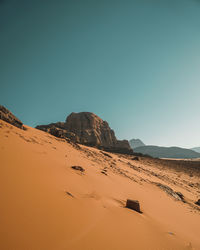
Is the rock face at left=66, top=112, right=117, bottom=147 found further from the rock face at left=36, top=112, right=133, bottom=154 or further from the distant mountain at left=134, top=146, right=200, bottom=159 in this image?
the distant mountain at left=134, top=146, right=200, bottom=159

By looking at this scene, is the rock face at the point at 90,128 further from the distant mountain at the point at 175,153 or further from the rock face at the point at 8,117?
the distant mountain at the point at 175,153

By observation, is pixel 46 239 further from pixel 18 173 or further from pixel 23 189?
pixel 18 173

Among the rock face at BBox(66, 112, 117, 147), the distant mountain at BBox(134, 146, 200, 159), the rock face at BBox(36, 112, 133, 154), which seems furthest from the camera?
the distant mountain at BBox(134, 146, 200, 159)

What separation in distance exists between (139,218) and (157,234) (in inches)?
15.4

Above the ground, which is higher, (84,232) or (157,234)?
(84,232)

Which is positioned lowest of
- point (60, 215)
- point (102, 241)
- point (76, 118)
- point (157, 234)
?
point (157, 234)

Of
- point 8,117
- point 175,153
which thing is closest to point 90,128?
point 8,117

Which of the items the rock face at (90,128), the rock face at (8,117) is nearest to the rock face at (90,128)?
the rock face at (90,128)

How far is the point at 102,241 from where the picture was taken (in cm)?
149

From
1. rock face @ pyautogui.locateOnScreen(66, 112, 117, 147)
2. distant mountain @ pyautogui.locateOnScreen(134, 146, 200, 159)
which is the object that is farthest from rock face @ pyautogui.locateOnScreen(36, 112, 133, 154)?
distant mountain @ pyautogui.locateOnScreen(134, 146, 200, 159)

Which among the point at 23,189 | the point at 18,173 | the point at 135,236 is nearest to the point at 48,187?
the point at 23,189

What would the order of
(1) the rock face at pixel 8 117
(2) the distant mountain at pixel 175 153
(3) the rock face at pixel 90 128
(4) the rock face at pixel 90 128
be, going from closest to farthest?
(1) the rock face at pixel 8 117 < (3) the rock face at pixel 90 128 < (4) the rock face at pixel 90 128 < (2) the distant mountain at pixel 175 153

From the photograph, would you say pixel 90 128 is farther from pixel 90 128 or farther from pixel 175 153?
pixel 175 153

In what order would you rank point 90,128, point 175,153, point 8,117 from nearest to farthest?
point 8,117
point 90,128
point 175,153
